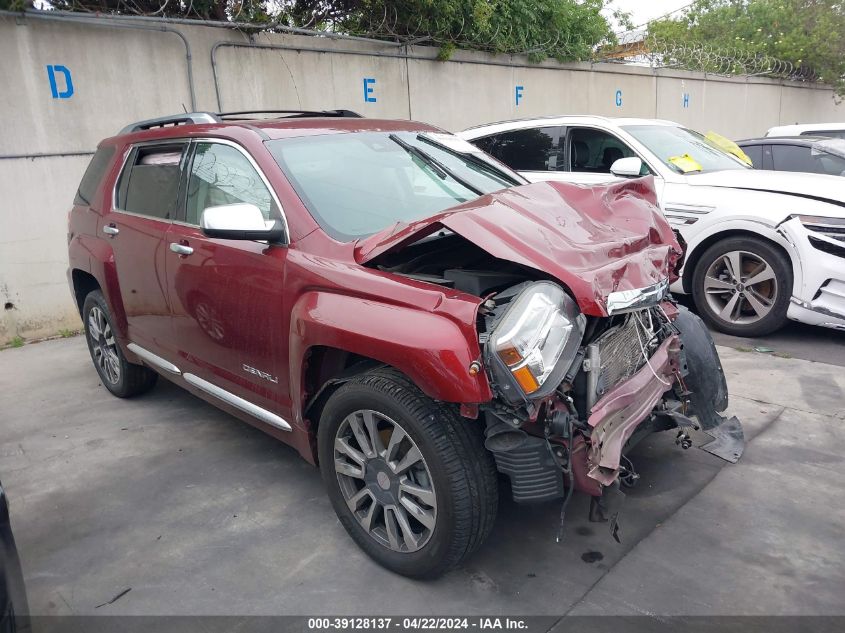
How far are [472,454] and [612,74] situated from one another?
12097 mm

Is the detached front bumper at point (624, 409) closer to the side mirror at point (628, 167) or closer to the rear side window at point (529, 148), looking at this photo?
the side mirror at point (628, 167)

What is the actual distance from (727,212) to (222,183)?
4.15m

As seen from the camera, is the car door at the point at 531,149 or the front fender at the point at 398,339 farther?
the car door at the point at 531,149

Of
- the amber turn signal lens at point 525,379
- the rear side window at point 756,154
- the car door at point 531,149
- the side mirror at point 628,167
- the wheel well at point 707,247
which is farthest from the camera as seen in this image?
the rear side window at point 756,154

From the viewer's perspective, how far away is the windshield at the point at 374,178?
3164mm

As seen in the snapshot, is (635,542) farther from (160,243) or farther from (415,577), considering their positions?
(160,243)

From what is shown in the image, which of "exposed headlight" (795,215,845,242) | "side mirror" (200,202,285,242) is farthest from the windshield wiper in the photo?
"exposed headlight" (795,215,845,242)

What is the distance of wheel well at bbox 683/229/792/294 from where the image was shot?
5.46 m

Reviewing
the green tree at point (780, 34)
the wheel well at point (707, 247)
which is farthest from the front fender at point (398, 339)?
the green tree at point (780, 34)

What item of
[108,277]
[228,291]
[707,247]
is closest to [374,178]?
[228,291]

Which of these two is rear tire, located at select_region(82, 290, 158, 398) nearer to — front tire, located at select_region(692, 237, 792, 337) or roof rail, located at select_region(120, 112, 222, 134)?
roof rail, located at select_region(120, 112, 222, 134)

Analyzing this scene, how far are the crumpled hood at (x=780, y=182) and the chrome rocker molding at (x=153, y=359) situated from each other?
4.58 meters

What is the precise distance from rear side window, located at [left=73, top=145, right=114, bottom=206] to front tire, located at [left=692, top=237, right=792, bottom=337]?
480 cm

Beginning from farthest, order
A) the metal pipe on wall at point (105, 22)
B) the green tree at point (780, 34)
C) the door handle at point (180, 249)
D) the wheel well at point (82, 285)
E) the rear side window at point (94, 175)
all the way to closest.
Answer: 1. the green tree at point (780, 34)
2. the metal pipe on wall at point (105, 22)
3. the wheel well at point (82, 285)
4. the rear side window at point (94, 175)
5. the door handle at point (180, 249)
